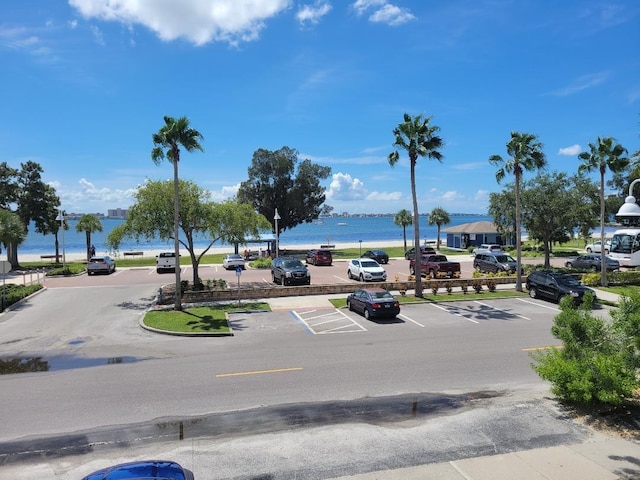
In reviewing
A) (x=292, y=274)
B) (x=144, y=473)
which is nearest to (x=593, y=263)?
(x=292, y=274)

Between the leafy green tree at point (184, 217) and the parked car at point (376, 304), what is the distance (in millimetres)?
8402

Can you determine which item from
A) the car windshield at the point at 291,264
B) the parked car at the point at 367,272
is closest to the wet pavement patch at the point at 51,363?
the car windshield at the point at 291,264

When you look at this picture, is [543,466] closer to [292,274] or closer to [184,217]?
[184,217]

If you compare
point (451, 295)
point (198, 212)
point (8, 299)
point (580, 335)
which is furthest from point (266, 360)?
point (8, 299)

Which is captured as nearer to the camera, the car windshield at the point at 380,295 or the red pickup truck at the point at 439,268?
the car windshield at the point at 380,295

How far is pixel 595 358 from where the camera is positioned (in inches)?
375

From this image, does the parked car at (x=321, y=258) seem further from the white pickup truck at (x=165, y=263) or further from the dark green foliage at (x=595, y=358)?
the dark green foliage at (x=595, y=358)

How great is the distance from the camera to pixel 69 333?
1944cm

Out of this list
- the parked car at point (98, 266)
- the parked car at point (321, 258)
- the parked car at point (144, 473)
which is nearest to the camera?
the parked car at point (144, 473)

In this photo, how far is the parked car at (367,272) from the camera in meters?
32.9

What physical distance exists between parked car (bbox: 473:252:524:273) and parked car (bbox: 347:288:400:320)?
17037 mm

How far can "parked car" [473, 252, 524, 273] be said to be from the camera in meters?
35.7

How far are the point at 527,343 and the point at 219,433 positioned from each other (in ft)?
38.7

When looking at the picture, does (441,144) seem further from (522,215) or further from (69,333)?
(69,333)
